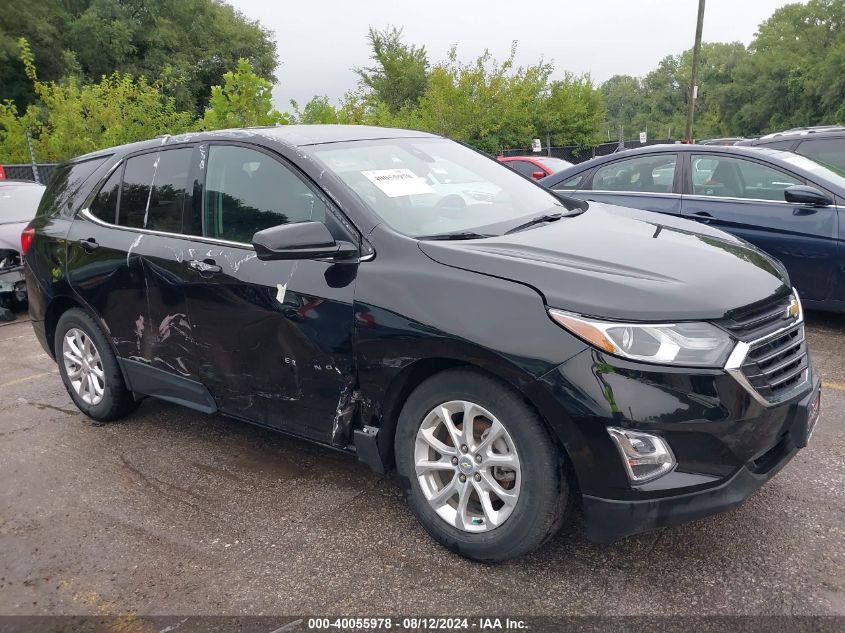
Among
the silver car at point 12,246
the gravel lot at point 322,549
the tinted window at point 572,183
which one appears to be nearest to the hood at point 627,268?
the gravel lot at point 322,549

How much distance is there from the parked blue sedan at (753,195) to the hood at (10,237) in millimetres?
6068

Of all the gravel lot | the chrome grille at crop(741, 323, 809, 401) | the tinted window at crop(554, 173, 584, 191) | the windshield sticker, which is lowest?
the gravel lot

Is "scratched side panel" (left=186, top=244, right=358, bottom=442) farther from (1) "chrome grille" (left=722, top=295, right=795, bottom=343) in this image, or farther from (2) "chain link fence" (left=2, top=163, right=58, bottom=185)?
(2) "chain link fence" (left=2, top=163, right=58, bottom=185)

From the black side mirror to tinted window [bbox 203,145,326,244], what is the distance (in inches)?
159

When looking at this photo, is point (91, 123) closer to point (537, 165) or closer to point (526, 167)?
point (526, 167)

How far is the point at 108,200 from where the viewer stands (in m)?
4.41

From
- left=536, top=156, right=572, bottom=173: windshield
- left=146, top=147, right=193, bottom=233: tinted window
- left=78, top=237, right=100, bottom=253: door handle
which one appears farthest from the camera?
left=536, top=156, right=572, bottom=173: windshield

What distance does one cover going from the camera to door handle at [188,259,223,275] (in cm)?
358

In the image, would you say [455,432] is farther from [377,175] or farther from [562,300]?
[377,175]

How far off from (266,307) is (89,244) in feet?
5.49

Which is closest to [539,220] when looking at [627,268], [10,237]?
[627,268]

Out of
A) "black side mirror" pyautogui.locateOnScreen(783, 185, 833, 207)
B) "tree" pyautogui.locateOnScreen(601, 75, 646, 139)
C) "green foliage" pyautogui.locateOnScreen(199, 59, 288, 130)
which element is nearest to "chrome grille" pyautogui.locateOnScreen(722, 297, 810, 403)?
"black side mirror" pyautogui.locateOnScreen(783, 185, 833, 207)

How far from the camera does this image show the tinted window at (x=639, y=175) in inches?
253

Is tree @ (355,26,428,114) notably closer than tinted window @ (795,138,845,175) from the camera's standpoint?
No
